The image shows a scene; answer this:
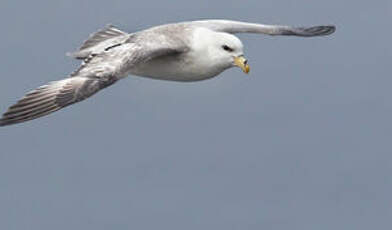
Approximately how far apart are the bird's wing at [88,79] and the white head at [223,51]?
46 cm

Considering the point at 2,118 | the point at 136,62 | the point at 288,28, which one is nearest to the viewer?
the point at 2,118

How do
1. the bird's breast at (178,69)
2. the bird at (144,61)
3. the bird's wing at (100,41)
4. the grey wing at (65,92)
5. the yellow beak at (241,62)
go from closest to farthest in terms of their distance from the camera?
the grey wing at (65,92) < the bird at (144,61) < the yellow beak at (241,62) < the bird's breast at (178,69) < the bird's wing at (100,41)

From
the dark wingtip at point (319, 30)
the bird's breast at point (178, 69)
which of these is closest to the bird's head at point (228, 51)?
the bird's breast at point (178, 69)

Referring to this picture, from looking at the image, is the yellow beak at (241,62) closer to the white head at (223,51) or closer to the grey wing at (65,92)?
the white head at (223,51)

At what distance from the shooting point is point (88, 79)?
65.2 ft

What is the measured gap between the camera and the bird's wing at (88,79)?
62.7ft

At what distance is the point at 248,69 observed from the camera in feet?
69.4

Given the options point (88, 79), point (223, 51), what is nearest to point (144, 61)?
point (88, 79)

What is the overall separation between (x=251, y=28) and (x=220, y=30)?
1.05 m

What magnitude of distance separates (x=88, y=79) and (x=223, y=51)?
2.82 metres

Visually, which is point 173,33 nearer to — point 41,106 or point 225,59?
point 225,59

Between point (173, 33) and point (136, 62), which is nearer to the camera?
point (136, 62)

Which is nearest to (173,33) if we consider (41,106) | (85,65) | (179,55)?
(179,55)

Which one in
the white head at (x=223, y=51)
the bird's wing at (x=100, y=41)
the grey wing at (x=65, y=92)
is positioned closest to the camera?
the grey wing at (x=65, y=92)
